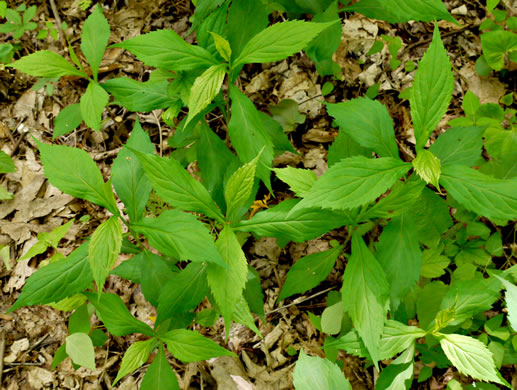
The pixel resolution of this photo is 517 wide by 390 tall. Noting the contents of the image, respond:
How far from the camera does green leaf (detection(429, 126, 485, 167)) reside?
1722mm

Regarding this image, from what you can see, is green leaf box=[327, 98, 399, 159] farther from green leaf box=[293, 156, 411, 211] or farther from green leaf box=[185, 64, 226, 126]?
green leaf box=[185, 64, 226, 126]

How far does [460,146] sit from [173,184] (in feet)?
4.33

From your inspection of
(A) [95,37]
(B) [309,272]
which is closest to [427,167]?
(B) [309,272]

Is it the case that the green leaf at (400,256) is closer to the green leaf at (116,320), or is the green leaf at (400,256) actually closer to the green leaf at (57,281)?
the green leaf at (116,320)

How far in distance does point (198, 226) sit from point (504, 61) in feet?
7.51

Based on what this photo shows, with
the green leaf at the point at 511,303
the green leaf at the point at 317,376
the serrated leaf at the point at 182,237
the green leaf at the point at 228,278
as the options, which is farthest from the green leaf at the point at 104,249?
the green leaf at the point at 511,303

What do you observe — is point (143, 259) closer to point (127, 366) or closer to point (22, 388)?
point (127, 366)

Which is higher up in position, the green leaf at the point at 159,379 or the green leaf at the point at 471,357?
the green leaf at the point at 471,357

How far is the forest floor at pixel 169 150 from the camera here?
2262mm

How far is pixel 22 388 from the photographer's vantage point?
238cm

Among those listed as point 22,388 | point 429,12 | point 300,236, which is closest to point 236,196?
point 300,236

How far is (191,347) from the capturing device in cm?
175

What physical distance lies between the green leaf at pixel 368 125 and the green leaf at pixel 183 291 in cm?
95

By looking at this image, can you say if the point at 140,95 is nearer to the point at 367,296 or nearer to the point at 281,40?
the point at 281,40
